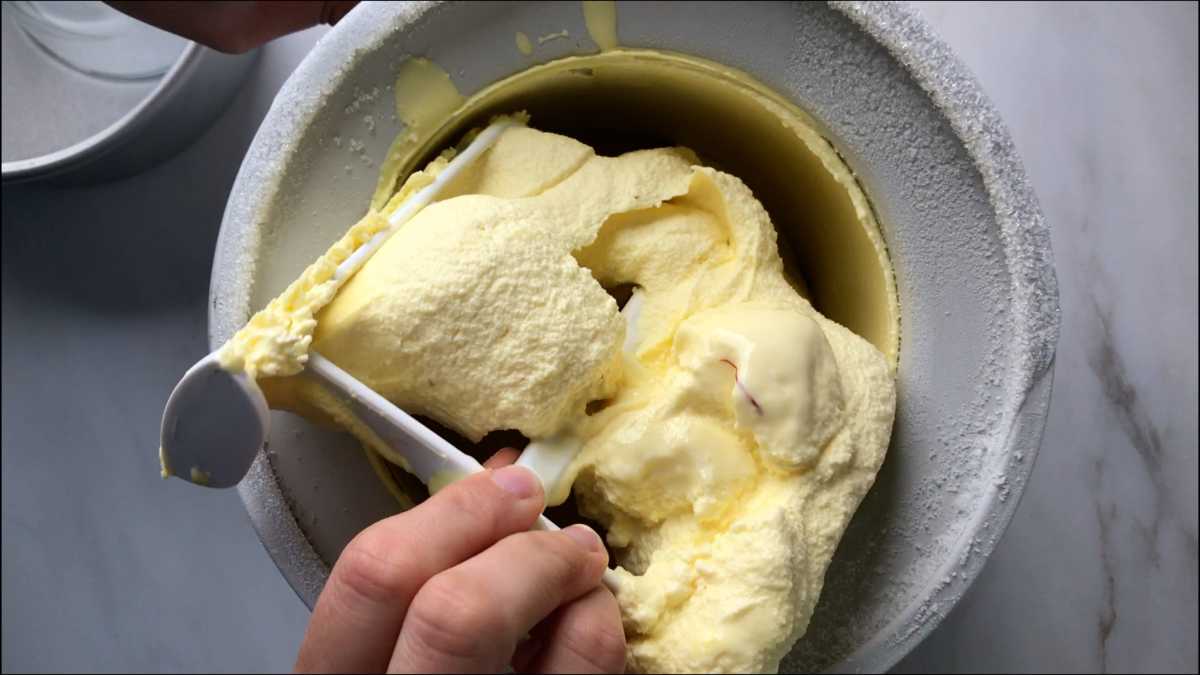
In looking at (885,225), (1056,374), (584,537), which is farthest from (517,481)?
(1056,374)

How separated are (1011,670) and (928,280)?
1.28ft

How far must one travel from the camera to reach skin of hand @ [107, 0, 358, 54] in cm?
54

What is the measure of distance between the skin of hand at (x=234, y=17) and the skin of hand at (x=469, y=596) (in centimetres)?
29

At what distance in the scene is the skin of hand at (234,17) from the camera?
0.54m

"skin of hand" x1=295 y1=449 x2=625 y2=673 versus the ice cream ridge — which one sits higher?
the ice cream ridge

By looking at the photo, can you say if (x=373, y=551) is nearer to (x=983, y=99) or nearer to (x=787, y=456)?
(x=787, y=456)

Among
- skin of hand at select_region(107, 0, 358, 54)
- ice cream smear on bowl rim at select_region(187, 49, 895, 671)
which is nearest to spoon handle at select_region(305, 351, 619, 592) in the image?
ice cream smear on bowl rim at select_region(187, 49, 895, 671)

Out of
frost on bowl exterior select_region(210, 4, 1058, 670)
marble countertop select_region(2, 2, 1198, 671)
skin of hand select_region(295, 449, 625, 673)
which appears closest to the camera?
skin of hand select_region(295, 449, 625, 673)

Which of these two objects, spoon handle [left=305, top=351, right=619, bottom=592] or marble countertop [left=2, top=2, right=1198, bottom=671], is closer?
spoon handle [left=305, top=351, right=619, bottom=592]

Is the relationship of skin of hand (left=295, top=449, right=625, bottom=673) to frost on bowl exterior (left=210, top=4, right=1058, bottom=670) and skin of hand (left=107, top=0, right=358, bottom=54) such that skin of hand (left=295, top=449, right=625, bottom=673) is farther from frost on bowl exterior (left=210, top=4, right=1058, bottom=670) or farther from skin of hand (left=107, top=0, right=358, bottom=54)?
skin of hand (left=107, top=0, right=358, bottom=54)

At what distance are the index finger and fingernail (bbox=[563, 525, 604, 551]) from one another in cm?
3

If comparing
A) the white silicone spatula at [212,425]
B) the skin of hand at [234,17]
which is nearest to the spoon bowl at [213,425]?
the white silicone spatula at [212,425]

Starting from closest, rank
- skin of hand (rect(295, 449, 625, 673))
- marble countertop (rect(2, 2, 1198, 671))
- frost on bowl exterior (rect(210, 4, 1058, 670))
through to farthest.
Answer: skin of hand (rect(295, 449, 625, 673)) → frost on bowl exterior (rect(210, 4, 1058, 670)) → marble countertop (rect(2, 2, 1198, 671))

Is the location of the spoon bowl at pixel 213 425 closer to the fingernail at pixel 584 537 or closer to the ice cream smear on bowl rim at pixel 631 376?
the ice cream smear on bowl rim at pixel 631 376
